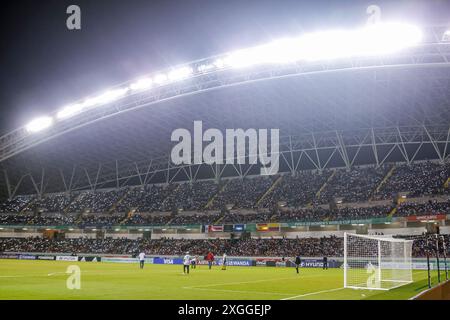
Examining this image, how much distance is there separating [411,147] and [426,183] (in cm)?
836

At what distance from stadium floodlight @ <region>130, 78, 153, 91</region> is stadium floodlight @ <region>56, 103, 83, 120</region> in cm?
900

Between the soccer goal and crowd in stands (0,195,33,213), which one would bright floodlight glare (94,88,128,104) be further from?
crowd in stands (0,195,33,213)

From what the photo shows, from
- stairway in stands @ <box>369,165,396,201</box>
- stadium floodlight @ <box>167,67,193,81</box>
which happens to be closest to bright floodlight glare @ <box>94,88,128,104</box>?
stadium floodlight @ <box>167,67,193,81</box>

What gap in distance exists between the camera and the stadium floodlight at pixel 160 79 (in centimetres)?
4829

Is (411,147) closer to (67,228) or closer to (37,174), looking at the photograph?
(67,228)

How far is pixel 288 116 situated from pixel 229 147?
46.5 ft

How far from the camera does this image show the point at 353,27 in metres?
39.2

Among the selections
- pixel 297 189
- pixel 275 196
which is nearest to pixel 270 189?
pixel 275 196

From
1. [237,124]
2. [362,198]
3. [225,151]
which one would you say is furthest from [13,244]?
[362,198]

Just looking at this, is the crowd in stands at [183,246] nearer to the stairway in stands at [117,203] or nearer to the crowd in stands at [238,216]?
the crowd in stands at [238,216]

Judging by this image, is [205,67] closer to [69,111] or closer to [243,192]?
[69,111]

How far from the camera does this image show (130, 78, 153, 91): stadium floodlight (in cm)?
4922

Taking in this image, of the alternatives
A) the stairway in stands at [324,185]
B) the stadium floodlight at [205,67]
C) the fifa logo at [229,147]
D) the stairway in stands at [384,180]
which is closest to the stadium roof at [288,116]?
the stadium floodlight at [205,67]

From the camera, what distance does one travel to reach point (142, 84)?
49.8m
